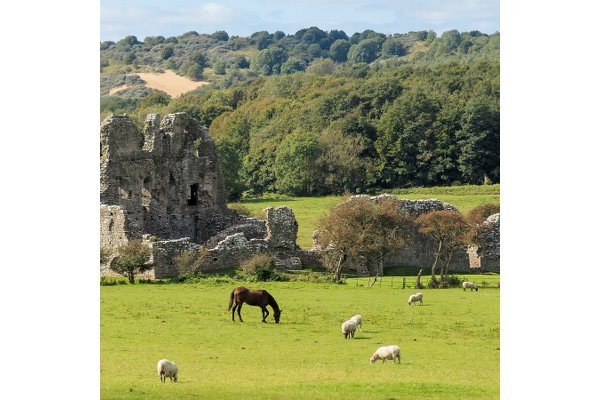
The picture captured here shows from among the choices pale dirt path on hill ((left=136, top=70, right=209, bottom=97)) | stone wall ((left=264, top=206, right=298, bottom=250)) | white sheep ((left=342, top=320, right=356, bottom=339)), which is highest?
pale dirt path on hill ((left=136, top=70, right=209, bottom=97))

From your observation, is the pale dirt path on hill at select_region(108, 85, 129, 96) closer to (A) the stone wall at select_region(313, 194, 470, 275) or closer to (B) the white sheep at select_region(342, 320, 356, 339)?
(A) the stone wall at select_region(313, 194, 470, 275)

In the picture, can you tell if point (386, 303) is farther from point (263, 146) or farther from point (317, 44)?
point (317, 44)

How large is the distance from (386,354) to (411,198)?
44517 mm

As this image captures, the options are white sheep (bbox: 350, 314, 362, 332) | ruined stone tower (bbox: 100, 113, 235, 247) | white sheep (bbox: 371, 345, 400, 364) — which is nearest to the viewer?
white sheep (bbox: 371, 345, 400, 364)

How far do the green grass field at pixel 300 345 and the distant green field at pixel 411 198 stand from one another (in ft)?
82.2

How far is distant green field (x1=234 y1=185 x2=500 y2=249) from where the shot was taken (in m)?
62.0

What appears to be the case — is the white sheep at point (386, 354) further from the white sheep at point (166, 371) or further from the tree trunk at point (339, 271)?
the tree trunk at point (339, 271)

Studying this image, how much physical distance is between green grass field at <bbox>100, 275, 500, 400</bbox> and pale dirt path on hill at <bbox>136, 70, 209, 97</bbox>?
110m

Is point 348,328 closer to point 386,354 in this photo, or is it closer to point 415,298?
point 386,354

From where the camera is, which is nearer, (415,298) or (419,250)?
(415,298)

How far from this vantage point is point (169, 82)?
154375mm

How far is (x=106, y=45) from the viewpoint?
196 m

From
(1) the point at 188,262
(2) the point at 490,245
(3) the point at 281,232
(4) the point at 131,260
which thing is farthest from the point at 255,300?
(2) the point at 490,245

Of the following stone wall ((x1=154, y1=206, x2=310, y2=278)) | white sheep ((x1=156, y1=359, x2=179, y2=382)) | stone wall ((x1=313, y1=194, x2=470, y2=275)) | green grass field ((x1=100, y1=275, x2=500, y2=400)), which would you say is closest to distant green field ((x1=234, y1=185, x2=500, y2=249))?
stone wall ((x1=313, y1=194, x2=470, y2=275))
